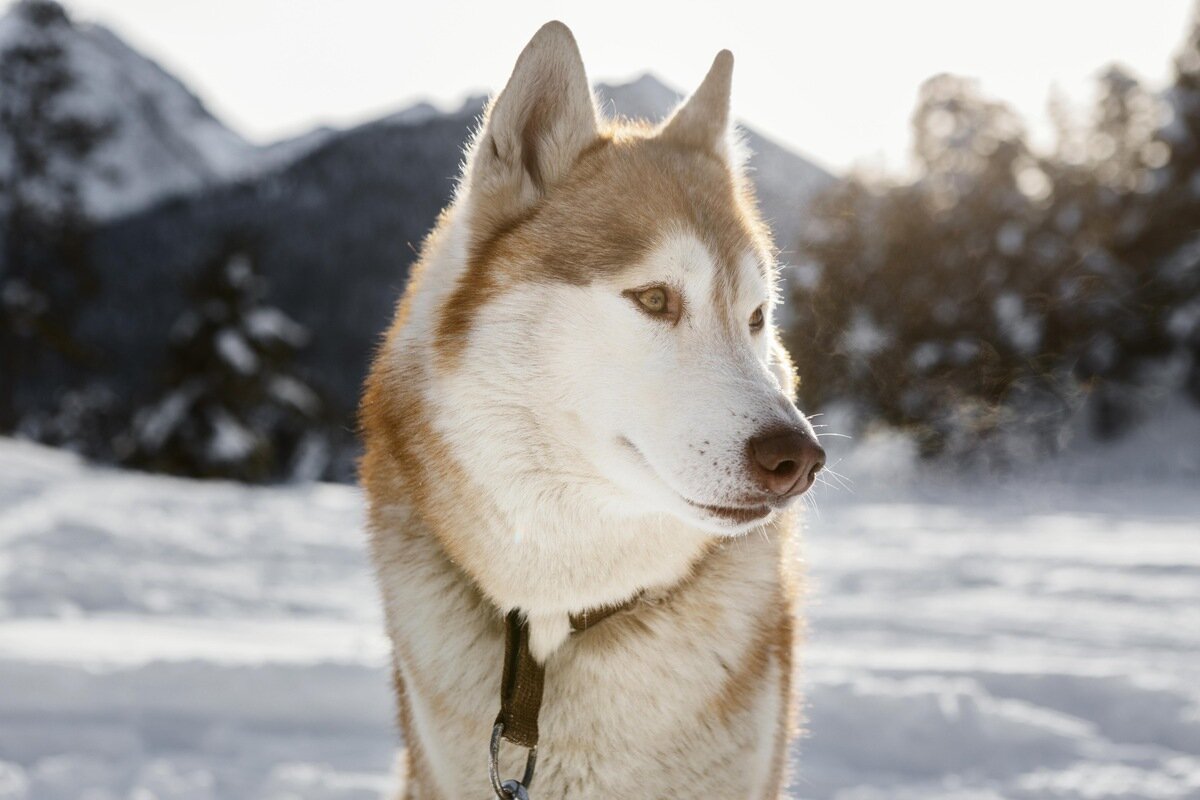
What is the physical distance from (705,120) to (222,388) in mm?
16703

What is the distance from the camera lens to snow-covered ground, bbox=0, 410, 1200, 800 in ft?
10.7

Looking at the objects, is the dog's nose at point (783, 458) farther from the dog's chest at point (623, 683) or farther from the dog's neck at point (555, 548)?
→ the dog's chest at point (623, 683)

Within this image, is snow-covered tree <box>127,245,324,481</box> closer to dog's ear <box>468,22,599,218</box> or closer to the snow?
the snow

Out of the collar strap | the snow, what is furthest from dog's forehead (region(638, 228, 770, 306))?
the snow

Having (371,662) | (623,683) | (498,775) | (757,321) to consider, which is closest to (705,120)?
(757,321)

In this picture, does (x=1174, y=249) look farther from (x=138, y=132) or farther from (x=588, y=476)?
(x=138, y=132)

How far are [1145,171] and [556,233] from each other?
73.3 ft

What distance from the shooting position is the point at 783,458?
5.57 feet

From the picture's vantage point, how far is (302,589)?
22.2 feet

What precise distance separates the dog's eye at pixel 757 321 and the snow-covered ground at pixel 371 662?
1.95 metres

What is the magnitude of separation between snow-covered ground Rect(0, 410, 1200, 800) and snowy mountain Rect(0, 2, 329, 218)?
11417mm

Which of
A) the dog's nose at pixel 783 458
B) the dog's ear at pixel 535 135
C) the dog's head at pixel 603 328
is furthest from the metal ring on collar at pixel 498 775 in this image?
the dog's ear at pixel 535 135

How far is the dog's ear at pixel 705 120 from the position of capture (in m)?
2.39

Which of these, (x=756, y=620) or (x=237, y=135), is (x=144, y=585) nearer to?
(x=756, y=620)
